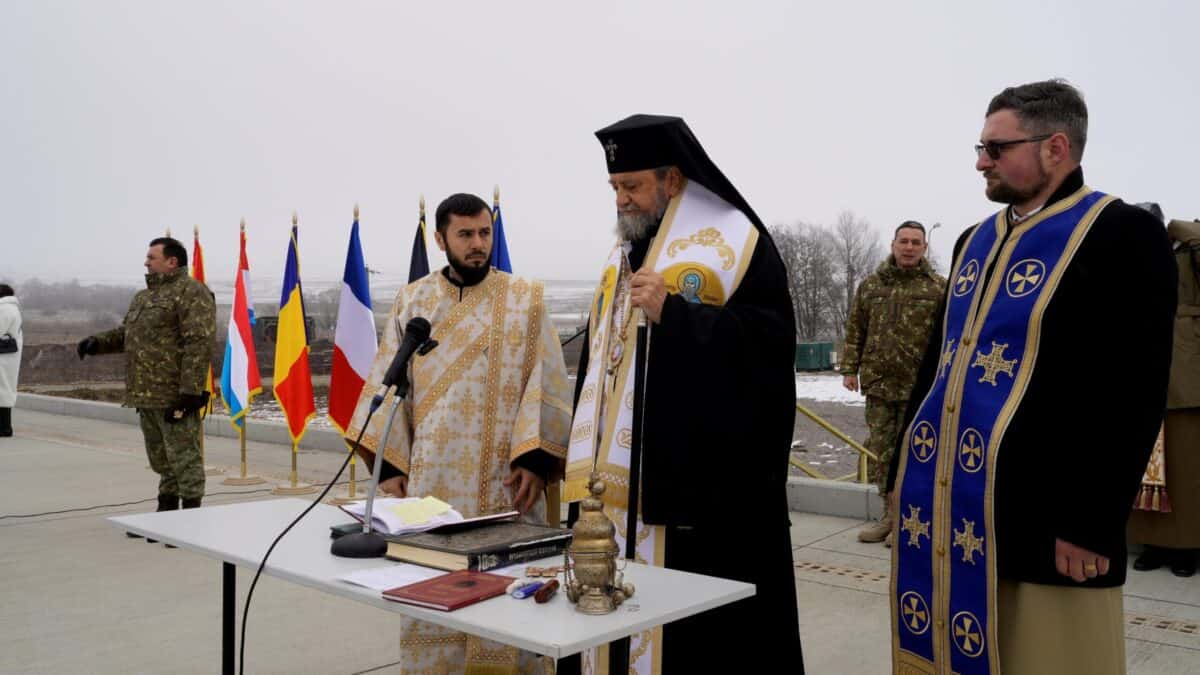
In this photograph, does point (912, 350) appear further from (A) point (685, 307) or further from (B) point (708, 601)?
(B) point (708, 601)

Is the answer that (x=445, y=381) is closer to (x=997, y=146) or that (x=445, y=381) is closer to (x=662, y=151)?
(x=662, y=151)

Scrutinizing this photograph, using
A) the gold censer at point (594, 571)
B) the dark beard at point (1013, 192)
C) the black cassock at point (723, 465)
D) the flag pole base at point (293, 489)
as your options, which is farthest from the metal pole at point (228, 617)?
the flag pole base at point (293, 489)

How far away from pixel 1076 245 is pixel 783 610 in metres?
1.29

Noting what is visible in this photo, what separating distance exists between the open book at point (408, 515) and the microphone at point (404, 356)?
35 centimetres

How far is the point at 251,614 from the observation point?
5.20 m

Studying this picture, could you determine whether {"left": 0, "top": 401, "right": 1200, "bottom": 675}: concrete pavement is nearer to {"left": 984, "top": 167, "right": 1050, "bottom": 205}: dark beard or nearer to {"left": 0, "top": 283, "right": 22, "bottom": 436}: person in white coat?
{"left": 984, "top": 167, "right": 1050, "bottom": 205}: dark beard

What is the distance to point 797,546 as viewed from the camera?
6574 millimetres

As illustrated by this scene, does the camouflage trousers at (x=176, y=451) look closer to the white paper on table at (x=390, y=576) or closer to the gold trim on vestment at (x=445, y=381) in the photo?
the gold trim on vestment at (x=445, y=381)

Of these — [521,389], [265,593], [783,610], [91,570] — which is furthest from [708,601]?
[91,570]

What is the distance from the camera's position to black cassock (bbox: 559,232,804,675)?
2811 mm

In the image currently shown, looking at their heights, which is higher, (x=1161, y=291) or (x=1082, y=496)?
(x=1161, y=291)

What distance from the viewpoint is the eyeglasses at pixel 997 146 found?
2.61 m

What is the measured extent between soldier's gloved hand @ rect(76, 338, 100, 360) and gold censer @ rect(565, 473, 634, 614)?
21.0ft

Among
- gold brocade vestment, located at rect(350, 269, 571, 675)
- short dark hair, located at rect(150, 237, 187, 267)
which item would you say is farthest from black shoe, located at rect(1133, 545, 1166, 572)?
short dark hair, located at rect(150, 237, 187, 267)
